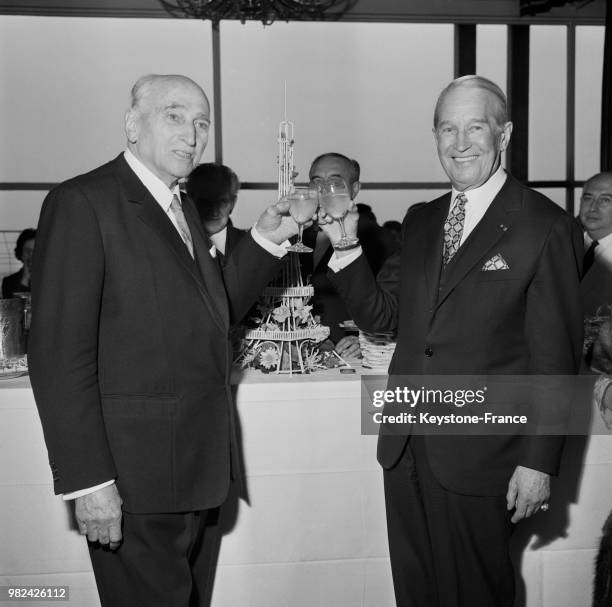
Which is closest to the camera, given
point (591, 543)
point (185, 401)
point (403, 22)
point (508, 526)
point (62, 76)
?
point (185, 401)

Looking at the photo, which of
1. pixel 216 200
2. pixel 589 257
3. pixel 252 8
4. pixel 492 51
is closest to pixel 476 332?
pixel 216 200

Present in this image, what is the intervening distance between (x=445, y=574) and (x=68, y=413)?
97 centimetres

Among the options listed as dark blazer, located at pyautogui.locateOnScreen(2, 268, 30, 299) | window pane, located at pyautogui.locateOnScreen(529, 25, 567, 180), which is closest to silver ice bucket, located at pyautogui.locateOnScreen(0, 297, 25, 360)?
dark blazer, located at pyautogui.locateOnScreen(2, 268, 30, 299)

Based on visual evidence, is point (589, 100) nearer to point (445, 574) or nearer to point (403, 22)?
point (403, 22)

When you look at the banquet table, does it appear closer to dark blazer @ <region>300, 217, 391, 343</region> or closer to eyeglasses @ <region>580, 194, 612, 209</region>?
dark blazer @ <region>300, 217, 391, 343</region>

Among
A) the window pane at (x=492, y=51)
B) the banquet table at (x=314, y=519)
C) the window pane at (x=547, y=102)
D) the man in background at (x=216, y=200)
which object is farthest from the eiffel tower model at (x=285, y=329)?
the window pane at (x=547, y=102)

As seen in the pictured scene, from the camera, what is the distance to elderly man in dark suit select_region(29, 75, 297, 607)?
1.66 meters

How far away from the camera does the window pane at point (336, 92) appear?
22.2 feet

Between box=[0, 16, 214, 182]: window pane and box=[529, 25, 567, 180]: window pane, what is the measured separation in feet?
10.3

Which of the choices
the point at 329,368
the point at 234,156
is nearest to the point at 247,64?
the point at 234,156

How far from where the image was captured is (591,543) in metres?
2.39

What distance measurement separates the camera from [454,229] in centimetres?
198

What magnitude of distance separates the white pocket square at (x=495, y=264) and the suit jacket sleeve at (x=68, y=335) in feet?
2.81

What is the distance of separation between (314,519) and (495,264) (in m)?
0.94
